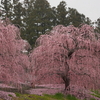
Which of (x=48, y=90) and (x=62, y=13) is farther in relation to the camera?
(x=62, y=13)

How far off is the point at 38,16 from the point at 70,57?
74.4 feet

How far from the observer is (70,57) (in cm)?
1116

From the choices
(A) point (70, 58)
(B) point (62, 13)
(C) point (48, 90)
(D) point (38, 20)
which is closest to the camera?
(A) point (70, 58)

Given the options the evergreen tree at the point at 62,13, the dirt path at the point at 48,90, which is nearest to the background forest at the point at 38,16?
the evergreen tree at the point at 62,13

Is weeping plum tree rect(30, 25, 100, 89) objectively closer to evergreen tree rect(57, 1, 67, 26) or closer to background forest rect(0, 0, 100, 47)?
background forest rect(0, 0, 100, 47)

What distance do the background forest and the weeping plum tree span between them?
19.3m

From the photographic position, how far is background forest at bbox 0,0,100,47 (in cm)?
3106

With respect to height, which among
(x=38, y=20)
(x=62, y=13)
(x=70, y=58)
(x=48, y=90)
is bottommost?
(x=48, y=90)

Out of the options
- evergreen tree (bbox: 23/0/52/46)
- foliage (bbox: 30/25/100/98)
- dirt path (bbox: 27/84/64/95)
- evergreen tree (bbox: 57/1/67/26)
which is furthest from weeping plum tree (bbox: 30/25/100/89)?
evergreen tree (bbox: 57/1/67/26)

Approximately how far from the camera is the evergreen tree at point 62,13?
3350cm

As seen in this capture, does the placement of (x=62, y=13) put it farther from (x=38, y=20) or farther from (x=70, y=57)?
(x=70, y=57)

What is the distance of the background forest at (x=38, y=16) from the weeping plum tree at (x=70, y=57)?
1928cm

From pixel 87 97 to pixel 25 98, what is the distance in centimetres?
384

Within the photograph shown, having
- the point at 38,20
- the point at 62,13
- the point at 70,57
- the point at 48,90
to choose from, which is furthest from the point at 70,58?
the point at 62,13
